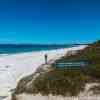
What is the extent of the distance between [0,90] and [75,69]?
22.5 ft

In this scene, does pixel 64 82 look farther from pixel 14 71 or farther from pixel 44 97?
pixel 14 71

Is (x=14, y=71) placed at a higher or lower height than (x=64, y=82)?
higher

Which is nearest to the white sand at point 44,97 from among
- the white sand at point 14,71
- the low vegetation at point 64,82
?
the low vegetation at point 64,82

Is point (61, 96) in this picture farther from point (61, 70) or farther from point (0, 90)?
point (0, 90)

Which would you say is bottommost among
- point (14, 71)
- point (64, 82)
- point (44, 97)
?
point (44, 97)

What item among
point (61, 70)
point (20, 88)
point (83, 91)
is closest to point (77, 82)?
point (83, 91)

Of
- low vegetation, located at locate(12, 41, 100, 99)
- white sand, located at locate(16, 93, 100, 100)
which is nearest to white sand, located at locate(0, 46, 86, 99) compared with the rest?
white sand, located at locate(16, 93, 100, 100)

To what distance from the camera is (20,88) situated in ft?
45.2

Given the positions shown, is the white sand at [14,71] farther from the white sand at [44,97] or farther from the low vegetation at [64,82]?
the low vegetation at [64,82]

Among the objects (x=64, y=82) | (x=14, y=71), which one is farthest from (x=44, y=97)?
(x=14, y=71)

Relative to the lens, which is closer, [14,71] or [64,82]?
[64,82]

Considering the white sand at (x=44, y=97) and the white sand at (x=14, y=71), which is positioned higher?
the white sand at (x=14, y=71)

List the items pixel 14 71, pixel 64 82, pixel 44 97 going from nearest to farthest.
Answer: pixel 44 97 < pixel 64 82 < pixel 14 71

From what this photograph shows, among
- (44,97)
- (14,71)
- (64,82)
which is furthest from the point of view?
(14,71)
